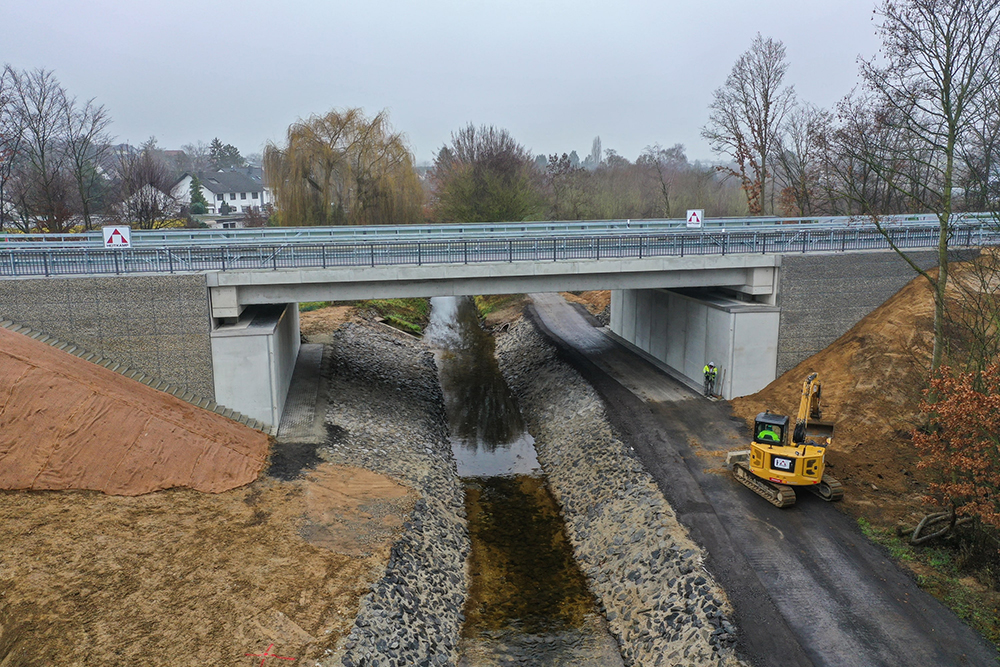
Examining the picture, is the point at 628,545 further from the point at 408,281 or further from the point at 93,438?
the point at 93,438

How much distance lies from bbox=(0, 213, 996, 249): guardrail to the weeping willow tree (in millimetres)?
14789

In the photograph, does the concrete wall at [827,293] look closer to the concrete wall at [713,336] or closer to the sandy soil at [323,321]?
the concrete wall at [713,336]

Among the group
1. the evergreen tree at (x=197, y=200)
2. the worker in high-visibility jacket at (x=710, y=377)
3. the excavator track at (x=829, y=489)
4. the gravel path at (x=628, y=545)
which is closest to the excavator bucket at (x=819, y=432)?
the excavator track at (x=829, y=489)

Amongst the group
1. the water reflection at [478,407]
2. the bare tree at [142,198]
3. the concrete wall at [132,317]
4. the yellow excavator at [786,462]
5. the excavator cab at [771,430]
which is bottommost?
the water reflection at [478,407]

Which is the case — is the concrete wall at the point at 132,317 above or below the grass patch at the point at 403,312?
above

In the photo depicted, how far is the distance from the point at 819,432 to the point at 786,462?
3.01m

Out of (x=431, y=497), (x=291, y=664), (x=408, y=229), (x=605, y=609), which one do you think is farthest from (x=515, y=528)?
(x=408, y=229)

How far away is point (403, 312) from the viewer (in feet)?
145

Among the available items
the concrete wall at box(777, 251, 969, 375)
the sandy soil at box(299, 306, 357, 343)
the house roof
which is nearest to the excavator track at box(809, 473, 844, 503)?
the concrete wall at box(777, 251, 969, 375)

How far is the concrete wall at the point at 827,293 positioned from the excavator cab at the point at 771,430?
8424 mm

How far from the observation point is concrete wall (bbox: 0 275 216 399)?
783 inches

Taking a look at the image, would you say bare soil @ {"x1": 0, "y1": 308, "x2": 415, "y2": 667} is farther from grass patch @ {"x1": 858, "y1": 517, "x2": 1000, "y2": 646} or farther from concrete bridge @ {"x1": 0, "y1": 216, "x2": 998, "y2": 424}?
grass patch @ {"x1": 858, "y1": 517, "x2": 1000, "y2": 646}

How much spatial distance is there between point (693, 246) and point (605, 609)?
14.5 m

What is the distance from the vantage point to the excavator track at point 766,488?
16156 mm
